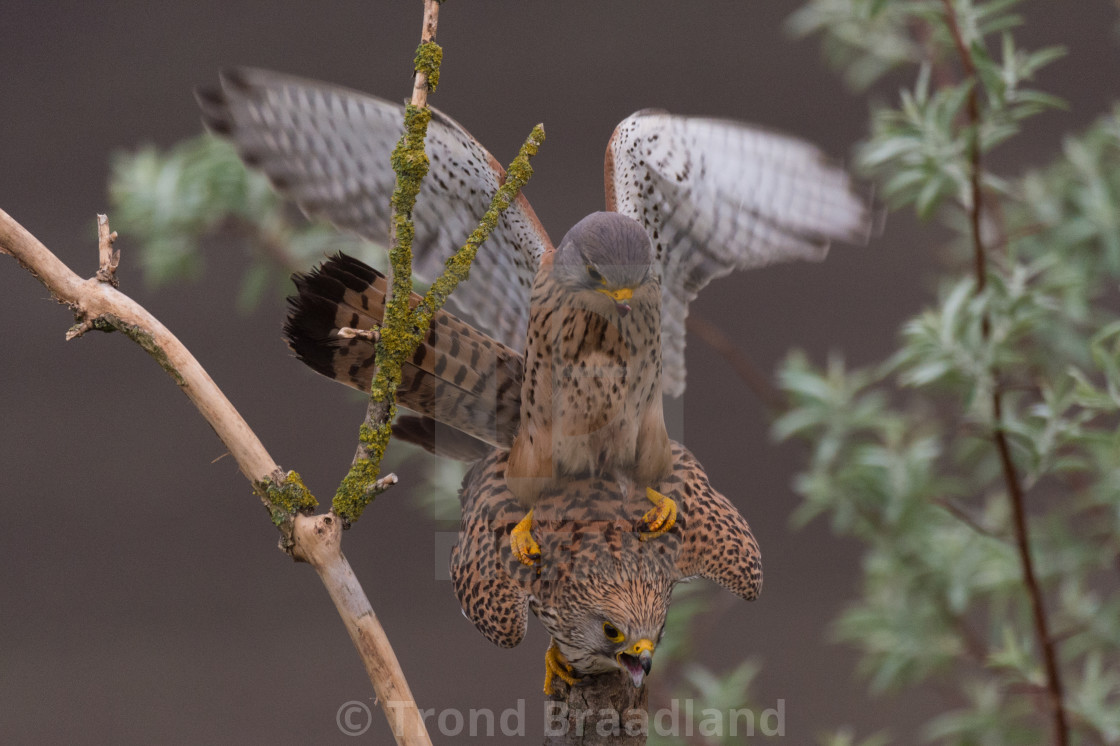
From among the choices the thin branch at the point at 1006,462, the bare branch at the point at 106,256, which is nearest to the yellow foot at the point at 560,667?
the bare branch at the point at 106,256

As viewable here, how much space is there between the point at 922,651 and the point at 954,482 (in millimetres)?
322

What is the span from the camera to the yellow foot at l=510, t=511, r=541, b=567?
988 millimetres

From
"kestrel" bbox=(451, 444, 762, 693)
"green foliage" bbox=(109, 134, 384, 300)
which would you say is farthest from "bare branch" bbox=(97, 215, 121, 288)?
"green foliage" bbox=(109, 134, 384, 300)

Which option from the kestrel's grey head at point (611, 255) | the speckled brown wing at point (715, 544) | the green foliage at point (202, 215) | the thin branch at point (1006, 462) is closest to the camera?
the kestrel's grey head at point (611, 255)

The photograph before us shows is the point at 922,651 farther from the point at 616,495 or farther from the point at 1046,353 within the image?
the point at 616,495

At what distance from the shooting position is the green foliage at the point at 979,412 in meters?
1.50

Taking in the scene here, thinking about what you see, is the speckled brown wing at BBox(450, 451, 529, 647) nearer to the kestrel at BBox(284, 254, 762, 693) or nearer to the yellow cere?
the kestrel at BBox(284, 254, 762, 693)

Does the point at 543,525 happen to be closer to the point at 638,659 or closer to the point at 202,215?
the point at 638,659

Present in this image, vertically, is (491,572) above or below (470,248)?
below

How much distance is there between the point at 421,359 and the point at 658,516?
0.96 feet

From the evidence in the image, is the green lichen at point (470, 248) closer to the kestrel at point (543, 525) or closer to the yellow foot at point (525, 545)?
the kestrel at point (543, 525)

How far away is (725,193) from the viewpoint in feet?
3.30

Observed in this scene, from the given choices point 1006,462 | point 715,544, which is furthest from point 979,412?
point 715,544

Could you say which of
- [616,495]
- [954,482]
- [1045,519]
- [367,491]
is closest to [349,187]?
[367,491]
